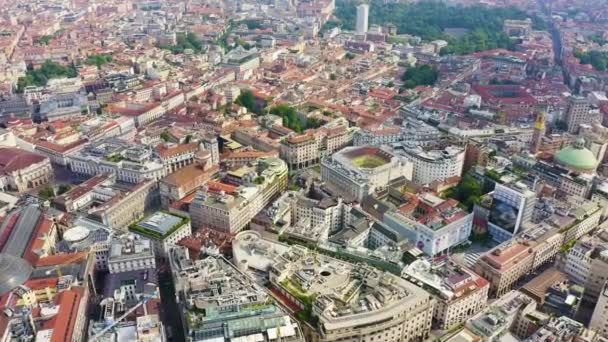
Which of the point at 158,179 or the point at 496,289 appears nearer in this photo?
the point at 496,289

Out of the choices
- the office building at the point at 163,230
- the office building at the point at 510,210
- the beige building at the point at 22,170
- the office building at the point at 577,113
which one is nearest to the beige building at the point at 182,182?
the office building at the point at 163,230

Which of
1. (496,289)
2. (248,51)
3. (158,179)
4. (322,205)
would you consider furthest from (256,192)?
(248,51)

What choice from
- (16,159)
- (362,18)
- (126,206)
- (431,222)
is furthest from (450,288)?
(362,18)

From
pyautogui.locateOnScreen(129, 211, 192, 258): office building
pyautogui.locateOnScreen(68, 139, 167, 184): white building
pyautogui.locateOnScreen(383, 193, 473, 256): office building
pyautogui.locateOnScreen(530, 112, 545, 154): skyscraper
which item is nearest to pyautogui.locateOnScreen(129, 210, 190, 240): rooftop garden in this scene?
pyautogui.locateOnScreen(129, 211, 192, 258): office building

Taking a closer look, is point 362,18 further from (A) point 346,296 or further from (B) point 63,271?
(B) point 63,271

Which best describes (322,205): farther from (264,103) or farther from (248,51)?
(248,51)

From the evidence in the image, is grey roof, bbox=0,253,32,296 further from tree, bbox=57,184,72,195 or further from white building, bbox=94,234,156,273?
tree, bbox=57,184,72,195
